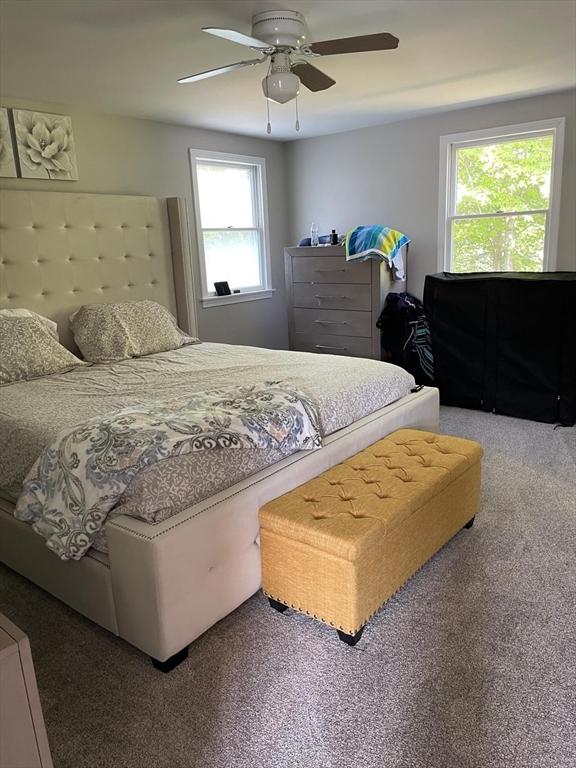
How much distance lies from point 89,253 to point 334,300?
7.06ft

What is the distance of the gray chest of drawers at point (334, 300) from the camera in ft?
15.8

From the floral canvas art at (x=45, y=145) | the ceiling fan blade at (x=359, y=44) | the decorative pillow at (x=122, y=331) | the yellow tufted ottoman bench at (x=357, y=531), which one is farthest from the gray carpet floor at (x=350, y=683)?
the floral canvas art at (x=45, y=145)

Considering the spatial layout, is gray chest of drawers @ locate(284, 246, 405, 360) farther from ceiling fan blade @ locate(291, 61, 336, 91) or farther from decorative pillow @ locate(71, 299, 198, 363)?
ceiling fan blade @ locate(291, 61, 336, 91)

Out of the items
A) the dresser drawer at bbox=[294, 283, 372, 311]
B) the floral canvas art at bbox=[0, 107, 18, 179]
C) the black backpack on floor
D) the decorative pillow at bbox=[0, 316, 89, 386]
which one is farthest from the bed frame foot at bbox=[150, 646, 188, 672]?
the dresser drawer at bbox=[294, 283, 372, 311]

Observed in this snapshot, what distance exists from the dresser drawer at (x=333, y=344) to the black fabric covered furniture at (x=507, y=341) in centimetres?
69

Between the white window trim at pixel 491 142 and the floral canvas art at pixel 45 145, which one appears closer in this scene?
the floral canvas art at pixel 45 145

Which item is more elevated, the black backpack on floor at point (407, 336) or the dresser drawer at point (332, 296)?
the dresser drawer at point (332, 296)

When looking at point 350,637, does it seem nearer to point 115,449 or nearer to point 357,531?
point 357,531

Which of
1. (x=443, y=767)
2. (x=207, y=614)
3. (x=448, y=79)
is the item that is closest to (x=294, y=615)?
(x=207, y=614)

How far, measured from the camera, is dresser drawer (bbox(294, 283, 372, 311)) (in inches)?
190

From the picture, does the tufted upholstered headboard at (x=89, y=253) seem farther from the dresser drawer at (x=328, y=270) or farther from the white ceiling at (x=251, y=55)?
the dresser drawer at (x=328, y=270)

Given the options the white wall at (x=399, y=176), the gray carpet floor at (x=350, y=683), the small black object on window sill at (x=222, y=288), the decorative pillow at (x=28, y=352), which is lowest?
the gray carpet floor at (x=350, y=683)

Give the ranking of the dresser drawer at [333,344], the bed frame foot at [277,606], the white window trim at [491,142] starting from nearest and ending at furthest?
the bed frame foot at [277,606], the white window trim at [491,142], the dresser drawer at [333,344]

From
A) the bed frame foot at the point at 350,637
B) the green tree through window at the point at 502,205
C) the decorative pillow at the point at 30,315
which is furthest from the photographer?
the green tree through window at the point at 502,205
